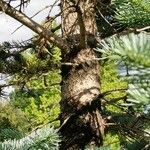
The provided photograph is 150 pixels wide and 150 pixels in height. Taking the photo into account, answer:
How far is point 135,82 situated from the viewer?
0.96 metres

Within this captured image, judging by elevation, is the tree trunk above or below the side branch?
below

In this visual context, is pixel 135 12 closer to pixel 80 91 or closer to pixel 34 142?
pixel 34 142

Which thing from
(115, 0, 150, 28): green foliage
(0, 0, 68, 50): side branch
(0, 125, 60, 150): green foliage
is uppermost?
(0, 0, 68, 50): side branch

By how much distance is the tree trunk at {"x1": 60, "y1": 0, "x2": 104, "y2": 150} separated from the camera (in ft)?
10.7

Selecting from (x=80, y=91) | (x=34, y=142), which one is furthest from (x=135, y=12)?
(x=80, y=91)

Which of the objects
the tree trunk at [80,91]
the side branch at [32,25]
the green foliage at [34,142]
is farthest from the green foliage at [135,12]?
the side branch at [32,25]

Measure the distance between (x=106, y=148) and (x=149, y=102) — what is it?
75 cm

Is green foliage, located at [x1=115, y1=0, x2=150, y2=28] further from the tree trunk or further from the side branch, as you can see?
the side branch

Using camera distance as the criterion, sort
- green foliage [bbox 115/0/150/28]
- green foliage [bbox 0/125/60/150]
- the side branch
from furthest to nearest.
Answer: the side branch < green foliage [bbox 0/125/60/150] < green foliage [bbox 115/0/150/28]

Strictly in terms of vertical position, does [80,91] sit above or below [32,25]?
below

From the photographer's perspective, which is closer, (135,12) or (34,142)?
(135,12)

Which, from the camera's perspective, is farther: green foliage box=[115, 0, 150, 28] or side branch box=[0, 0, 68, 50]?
side branch box=[0, 0, 68, 50]

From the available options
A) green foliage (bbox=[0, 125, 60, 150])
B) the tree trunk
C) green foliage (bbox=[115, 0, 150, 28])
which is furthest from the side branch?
Answer: green foliage (bbox=[115, 0, 150, 28])

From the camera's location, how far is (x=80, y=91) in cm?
333
